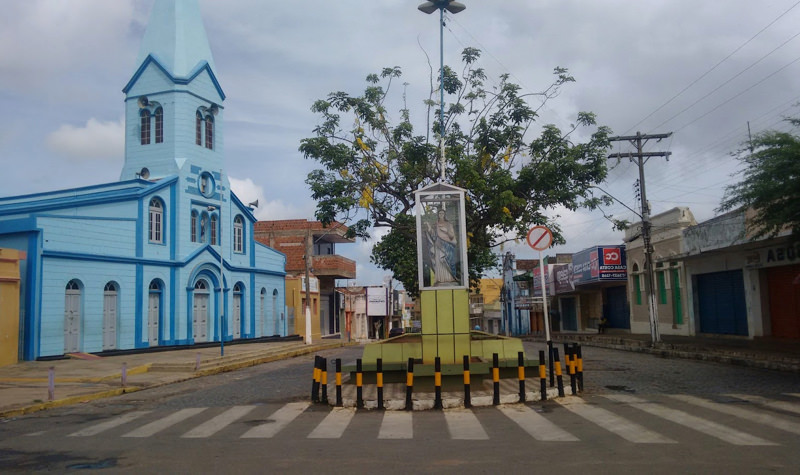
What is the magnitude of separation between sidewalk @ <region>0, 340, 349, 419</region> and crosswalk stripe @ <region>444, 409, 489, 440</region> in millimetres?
8236

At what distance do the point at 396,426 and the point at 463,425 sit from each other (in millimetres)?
948

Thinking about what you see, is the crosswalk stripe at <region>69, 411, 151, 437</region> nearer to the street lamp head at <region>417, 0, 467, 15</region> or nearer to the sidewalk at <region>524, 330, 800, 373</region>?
the street lamp head at <region>417, 0, 467, 15</region>

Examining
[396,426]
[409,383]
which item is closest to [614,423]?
[396,426]

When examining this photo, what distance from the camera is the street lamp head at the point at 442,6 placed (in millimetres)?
14648

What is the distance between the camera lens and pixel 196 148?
100 ft

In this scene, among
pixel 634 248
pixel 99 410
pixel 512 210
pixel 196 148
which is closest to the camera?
pixel 99 410

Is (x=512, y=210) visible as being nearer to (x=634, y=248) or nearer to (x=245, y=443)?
(x=245, y=443)

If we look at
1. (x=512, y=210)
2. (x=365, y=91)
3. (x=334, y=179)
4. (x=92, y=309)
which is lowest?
(x=92, y=309)

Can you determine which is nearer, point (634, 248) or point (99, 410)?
point (99, 410)

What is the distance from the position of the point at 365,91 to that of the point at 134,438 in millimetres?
12565

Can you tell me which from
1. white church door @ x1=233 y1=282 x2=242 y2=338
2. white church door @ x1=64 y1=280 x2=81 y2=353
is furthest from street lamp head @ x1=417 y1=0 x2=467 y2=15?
white church door @ x1=233 y1=282 x2=242 y2=338

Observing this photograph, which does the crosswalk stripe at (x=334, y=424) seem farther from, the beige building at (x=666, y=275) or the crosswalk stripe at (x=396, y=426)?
the beige building at (x=666, y=275)

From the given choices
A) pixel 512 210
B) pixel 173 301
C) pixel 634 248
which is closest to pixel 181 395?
pixel 512 210

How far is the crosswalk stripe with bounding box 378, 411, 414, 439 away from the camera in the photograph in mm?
8688
